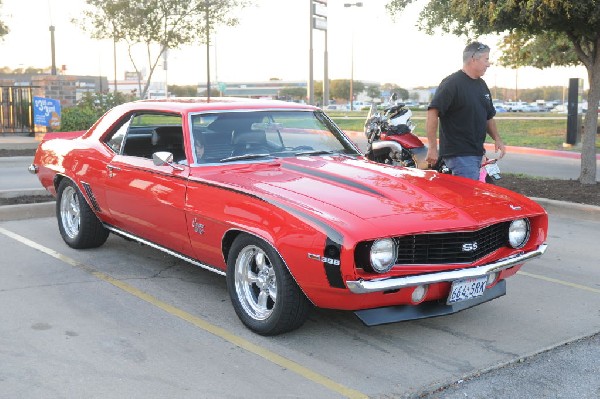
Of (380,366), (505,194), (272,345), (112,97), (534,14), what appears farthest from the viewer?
(112,97)

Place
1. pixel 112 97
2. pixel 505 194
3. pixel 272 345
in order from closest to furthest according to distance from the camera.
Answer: pixel 272 345 < pixel 505 194 < pixel 112 97

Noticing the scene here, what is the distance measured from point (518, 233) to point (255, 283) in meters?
1.78

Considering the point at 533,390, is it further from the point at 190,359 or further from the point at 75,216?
the point at 75,216

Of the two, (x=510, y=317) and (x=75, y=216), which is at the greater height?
(x=75, y=216)

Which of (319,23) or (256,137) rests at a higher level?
(319,23)

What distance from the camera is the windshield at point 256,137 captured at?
17.4 feet

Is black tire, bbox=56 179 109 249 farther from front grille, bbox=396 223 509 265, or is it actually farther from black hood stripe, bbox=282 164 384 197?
front grille, bbox=396 223 509 265

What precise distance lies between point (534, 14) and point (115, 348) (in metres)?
7.09

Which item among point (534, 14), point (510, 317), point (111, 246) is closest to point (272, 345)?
point (510, 317)

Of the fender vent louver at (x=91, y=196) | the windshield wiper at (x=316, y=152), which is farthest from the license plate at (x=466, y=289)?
the fender vent louver at (x=91, y=196)

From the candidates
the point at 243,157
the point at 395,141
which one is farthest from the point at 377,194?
the point at 395,141

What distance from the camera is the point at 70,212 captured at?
6902 millimetres

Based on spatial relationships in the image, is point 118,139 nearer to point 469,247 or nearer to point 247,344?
point 247,344

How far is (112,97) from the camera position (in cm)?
2067
